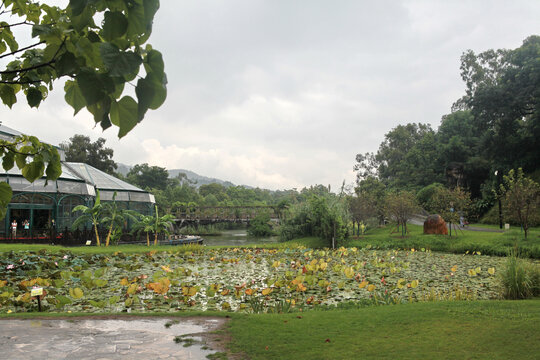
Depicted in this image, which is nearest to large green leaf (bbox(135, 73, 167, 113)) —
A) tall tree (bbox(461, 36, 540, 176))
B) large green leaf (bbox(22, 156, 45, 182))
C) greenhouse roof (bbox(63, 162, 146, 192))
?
large green leaf (bbox(22, 156, 45, 182))

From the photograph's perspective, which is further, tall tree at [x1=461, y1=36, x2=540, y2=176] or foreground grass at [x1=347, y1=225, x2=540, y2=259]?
tall tree at [x1=461, y1=36, x2=540, y2=176]

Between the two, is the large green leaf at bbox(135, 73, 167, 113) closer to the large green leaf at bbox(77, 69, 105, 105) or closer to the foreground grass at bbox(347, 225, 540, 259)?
the large green leaf at bbox(77, 69, 105, 105)

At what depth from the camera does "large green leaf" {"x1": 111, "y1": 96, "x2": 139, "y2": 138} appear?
86 centimetres

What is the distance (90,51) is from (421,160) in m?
44.1

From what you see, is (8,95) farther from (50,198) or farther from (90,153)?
(90,153)

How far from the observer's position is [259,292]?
21.5 ft

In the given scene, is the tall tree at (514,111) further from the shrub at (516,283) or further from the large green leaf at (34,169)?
the large green leaf at (34,169)

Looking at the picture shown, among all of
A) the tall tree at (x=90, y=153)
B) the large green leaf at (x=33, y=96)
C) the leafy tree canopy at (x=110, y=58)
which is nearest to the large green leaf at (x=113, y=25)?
the leafy tree canopy at (x=110, y=58)

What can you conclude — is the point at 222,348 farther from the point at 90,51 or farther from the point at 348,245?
the point at 348,245

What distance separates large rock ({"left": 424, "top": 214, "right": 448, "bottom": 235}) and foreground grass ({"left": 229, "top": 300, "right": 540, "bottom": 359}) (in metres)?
15.8

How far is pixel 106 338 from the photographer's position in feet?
12.6

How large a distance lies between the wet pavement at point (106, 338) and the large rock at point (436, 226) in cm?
1789

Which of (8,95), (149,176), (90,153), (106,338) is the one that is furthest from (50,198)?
(149,176)

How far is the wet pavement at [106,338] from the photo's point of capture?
11.0ft
